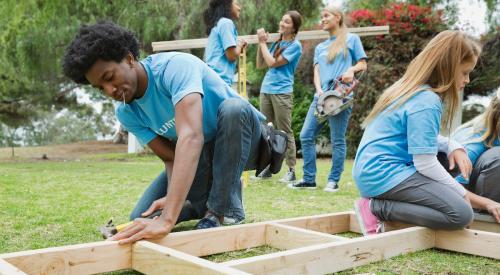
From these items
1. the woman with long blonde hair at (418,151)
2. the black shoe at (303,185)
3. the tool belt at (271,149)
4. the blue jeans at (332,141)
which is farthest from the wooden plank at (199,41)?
the woman with long blonde hair at (418,151)

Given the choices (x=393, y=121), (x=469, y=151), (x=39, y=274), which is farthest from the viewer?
(x=469, y=151)

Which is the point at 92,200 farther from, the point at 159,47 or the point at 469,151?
the point at 469,151

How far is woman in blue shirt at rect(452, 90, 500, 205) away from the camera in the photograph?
284 cm

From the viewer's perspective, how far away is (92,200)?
12.5ft

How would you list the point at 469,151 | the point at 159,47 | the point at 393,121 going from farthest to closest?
the point at 159,47 → the point at 469,151 → the point at 393,121

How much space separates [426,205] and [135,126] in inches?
57.8

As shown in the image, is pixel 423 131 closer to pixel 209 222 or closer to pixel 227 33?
pixel 209 222

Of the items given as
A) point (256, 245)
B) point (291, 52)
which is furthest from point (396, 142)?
point (291, 52)

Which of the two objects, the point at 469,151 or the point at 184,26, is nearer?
the point at 469,151

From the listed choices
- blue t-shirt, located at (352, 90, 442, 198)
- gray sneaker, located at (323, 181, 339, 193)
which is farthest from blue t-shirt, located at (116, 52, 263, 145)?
gray sneaker, located at (323, 181, 339, 193)

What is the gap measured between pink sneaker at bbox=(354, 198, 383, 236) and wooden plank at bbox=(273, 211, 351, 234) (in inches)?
6.6

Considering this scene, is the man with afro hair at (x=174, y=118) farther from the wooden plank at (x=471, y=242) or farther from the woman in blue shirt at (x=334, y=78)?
the woman in blue shirt at (x=334, y=78)

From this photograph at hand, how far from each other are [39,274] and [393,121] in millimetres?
1680

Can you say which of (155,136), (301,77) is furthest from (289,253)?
(301,77)
